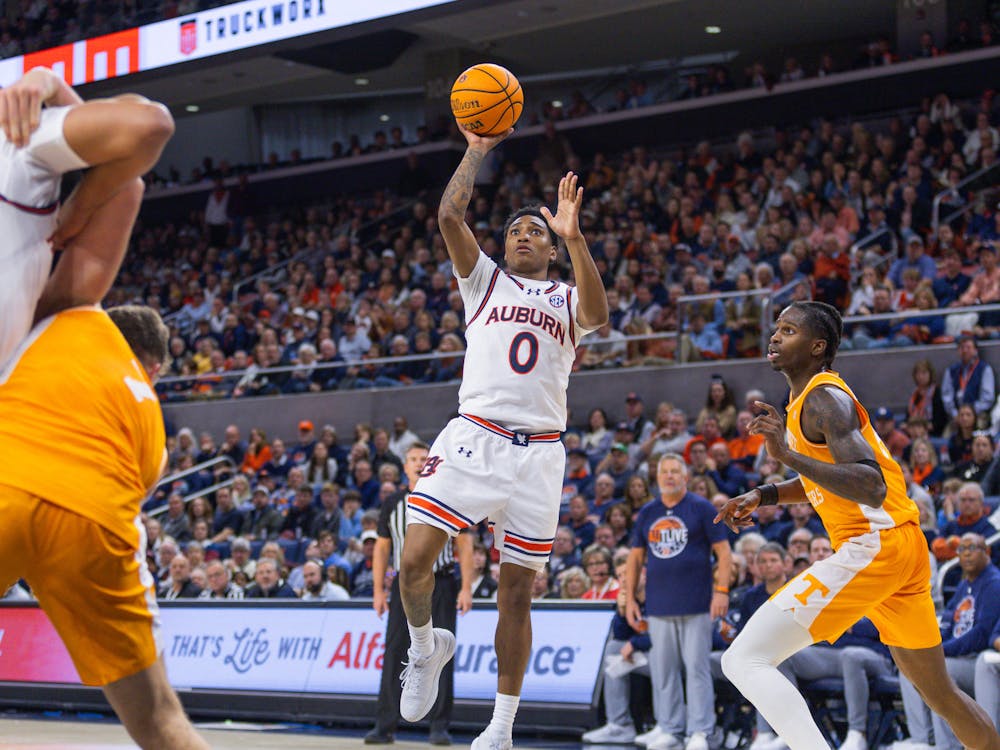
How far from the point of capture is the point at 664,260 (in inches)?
714

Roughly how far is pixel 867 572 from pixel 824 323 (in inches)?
A: 46.5

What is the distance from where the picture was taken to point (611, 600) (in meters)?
10.9

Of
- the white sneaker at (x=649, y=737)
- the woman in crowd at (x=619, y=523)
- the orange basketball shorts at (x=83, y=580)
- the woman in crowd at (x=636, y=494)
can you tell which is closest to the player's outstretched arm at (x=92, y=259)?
the orange basketball shorts at (x=83, y=580)

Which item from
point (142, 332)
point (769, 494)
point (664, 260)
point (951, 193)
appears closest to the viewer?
point (142, 332)

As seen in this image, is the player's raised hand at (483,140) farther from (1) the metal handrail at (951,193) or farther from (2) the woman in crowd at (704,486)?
(1) the metal handrail at (951,193)

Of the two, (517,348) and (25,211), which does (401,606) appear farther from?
(25,211)

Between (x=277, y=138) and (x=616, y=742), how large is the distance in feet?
72.1

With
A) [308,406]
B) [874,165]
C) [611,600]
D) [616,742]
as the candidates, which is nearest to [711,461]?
[611,600]

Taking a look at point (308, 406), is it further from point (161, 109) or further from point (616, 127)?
point (161, 109)

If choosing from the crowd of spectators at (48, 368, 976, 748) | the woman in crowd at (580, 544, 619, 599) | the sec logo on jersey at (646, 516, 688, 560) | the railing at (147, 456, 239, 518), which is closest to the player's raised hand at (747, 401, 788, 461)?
the crowd of spectators at (48, 368, 976, 748)

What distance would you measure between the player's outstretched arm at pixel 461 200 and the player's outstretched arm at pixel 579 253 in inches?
16.0

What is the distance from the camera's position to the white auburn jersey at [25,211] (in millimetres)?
3502

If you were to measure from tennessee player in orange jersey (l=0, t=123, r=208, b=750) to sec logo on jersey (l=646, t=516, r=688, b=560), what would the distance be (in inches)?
265

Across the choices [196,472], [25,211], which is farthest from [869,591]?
[196,472]
